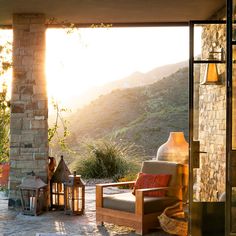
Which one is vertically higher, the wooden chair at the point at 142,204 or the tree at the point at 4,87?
the tree at the point at 4,87

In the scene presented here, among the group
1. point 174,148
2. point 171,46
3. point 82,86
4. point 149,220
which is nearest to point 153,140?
point 171,46

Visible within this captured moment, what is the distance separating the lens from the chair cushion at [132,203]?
246 inches

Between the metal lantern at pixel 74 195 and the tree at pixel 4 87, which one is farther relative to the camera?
the tree at pixel 4 87

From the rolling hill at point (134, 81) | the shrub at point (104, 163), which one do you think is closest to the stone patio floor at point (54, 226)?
the shrub at point (104, 163)

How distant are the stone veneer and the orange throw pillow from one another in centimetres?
40

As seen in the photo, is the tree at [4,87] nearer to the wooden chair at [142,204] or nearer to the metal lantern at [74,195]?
the metal lantern at [74,195]

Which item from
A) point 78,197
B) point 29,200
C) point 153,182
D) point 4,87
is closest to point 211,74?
point 153,182

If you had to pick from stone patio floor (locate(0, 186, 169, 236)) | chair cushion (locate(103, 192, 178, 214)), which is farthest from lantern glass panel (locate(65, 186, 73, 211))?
chair cushion (locate(103, 192, 178, 214))

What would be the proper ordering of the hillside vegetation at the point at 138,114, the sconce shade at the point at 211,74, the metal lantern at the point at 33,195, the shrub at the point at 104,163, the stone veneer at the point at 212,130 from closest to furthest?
the stone veneer at the point at 212,130, the sconce shade at the point at 211,74, the metal lantern at the point at 33,195, the shrub at the point at 104,163, the hillside vegetation at the point at 138,114

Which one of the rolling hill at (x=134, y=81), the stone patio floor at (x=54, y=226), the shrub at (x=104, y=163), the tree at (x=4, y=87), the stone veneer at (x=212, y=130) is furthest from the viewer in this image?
the rolling hill at (x=134, y=81)

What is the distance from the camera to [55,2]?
23.7ft

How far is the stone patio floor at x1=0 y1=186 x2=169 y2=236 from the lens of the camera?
6340mm

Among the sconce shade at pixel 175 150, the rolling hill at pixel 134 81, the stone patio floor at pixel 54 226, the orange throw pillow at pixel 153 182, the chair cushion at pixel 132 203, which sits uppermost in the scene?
the rolling hill at pixel 134 81

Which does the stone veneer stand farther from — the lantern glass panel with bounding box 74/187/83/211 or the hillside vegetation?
the hillside vegetation
